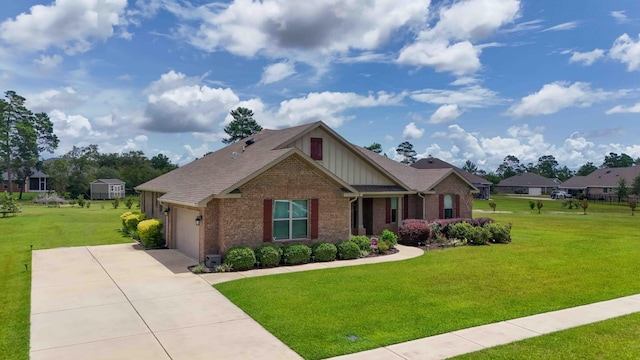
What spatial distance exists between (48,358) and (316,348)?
15.4 feet

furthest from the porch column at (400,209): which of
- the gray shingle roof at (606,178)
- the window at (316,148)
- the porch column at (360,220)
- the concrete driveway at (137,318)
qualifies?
the gray shingle roof at (606,178)

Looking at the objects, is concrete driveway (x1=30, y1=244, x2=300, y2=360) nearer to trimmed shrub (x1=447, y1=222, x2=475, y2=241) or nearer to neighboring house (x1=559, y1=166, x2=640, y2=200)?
trimmed shrub (x1=447, y1=222, x2=475, y2=241)

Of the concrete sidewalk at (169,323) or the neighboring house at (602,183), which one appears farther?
the neighboring house at (602,183)

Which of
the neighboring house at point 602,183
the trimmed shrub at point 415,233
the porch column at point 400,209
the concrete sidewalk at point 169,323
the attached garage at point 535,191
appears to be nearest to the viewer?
the concrete sidewalk at point 169,323

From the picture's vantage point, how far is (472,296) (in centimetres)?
1166

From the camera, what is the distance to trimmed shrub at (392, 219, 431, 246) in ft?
70.3

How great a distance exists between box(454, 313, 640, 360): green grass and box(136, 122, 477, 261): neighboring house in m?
9.84

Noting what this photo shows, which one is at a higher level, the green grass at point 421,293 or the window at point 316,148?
Answer: the window at point 316,148

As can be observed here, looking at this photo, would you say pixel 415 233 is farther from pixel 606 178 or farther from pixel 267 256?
pixel 606 178

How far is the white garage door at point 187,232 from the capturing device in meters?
16.8

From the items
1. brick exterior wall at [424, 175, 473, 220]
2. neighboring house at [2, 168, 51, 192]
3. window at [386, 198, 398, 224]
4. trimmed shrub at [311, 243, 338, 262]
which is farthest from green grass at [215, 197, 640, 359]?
neighboring house at [2, 168, 51, 192]

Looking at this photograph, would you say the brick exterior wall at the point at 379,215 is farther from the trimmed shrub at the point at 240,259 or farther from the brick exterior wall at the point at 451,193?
the trimmed shrub at the point at 240,259

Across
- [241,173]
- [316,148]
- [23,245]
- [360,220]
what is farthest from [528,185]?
[23,245]

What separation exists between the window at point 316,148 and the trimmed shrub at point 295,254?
6.30m
